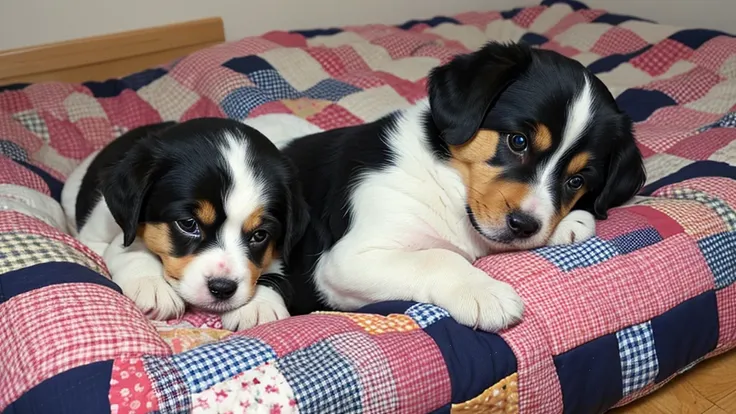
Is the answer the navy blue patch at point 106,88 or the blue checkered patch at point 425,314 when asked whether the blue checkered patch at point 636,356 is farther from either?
the navy blue patch at point 106,88

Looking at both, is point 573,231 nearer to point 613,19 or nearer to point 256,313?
point 256,313

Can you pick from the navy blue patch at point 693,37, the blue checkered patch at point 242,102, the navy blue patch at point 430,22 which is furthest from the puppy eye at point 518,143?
the navy blue patch at point 430,22

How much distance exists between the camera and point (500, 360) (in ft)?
6.78

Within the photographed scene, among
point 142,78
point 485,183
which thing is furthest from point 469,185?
point 142,78

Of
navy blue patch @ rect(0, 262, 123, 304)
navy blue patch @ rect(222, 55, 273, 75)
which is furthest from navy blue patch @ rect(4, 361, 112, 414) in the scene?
navy blue patch @ rect(222, 55, 273, 75)

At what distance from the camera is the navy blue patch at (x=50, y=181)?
11.0 ft

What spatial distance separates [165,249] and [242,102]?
5.05 ft

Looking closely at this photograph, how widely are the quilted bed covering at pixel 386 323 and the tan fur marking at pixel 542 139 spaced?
0.35 metres

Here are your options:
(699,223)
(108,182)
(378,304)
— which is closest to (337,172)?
(378,304)

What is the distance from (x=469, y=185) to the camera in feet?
A: 8.01

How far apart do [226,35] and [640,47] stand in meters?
2.73

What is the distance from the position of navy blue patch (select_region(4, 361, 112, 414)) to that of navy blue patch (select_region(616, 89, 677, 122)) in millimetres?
2996

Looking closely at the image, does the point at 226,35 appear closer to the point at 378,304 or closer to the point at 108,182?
the point at 108,182

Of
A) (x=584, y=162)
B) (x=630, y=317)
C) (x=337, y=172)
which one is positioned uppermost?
(x=584, y=162)
